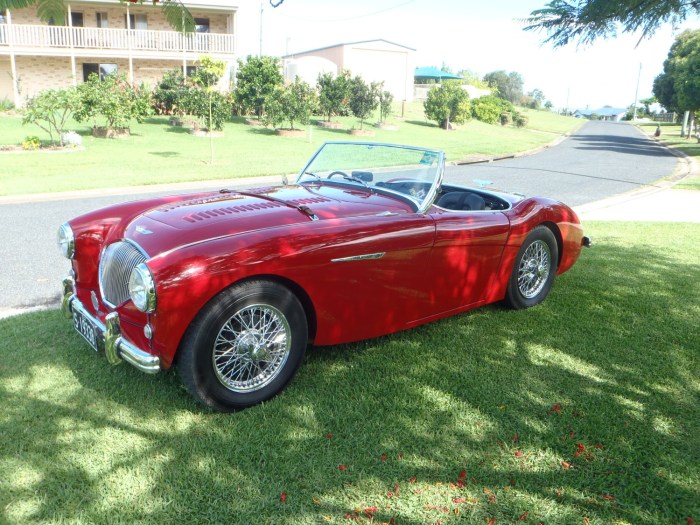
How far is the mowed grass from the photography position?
248 centimetres

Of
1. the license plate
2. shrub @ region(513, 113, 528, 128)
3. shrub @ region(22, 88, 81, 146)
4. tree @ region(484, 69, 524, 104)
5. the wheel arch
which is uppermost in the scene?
tree @ region(484, 69, 524, 104)

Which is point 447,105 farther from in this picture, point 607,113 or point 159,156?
point 607,113

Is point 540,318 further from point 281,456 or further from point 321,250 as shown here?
point 281,456

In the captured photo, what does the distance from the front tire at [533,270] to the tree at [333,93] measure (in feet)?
83.0

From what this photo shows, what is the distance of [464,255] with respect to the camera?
13.2ft

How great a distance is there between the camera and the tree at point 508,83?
8725 cm

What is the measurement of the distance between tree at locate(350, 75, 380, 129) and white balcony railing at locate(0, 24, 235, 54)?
6907mm

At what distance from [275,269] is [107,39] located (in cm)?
2888

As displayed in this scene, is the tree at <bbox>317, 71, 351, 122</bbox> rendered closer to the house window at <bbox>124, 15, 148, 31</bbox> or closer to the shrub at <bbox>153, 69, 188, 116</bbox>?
the shrub at <bbox>153, 69, 188, 116</bbox>

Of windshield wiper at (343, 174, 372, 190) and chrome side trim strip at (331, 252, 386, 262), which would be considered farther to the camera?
windshield wiper at (343, 174, 372, 190)

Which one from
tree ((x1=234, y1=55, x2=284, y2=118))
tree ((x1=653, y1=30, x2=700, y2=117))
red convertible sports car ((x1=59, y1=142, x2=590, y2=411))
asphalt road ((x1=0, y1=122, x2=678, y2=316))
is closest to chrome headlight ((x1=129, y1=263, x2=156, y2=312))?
red convertible sports car ((x1=59, y1=142, x2=590, y2=411))

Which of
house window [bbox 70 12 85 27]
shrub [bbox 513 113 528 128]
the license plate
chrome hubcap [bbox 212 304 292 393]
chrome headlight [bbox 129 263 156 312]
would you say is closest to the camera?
chrome headlight [bbox 129 263 156 312]

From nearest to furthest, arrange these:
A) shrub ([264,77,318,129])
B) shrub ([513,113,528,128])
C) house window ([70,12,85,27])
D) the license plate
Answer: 1. the license plate
2. shrub ([264,77,318,129])
3. house window ([70,12,85,27])
4. shrub ([513,113,528,128])

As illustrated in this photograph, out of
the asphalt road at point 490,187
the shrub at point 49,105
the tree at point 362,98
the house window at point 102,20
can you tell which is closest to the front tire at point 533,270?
the asphalt road at point 490,187
